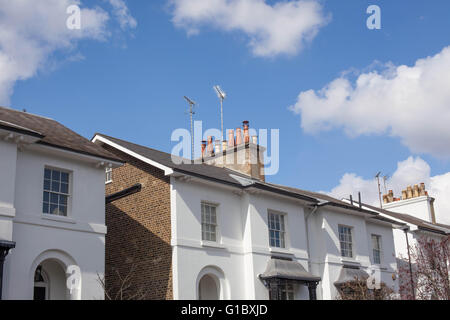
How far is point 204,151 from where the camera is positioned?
105ft


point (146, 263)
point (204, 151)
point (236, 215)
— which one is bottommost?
point (146, 263)

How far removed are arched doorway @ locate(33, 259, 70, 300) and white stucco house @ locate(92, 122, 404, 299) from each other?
3838mm

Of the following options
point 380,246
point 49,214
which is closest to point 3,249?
point 49,214

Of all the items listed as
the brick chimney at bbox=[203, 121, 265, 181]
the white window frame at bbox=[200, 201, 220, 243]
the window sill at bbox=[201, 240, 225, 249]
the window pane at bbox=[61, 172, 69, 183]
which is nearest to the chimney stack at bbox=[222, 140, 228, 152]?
the brick chimney at bbox=[203, 121, 265, 181]

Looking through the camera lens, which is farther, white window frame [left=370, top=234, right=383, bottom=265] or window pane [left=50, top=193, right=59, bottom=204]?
white window frame [left=370, top=234, right=383, bottom=265]

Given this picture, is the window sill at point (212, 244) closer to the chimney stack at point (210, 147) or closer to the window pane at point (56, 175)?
the window pane at point (56, 175)

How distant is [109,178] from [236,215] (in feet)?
18.3

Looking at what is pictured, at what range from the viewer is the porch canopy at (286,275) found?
75.7 feet

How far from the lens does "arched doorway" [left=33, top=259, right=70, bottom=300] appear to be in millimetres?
18500

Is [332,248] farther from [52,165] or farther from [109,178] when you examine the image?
[52,165]

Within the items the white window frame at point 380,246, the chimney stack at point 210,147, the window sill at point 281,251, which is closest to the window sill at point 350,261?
the white window frame at point 380,246

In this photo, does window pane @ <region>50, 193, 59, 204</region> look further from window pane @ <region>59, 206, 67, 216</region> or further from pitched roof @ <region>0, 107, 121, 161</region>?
pitched roof @ <region>0, 107, 121, 161</region>
